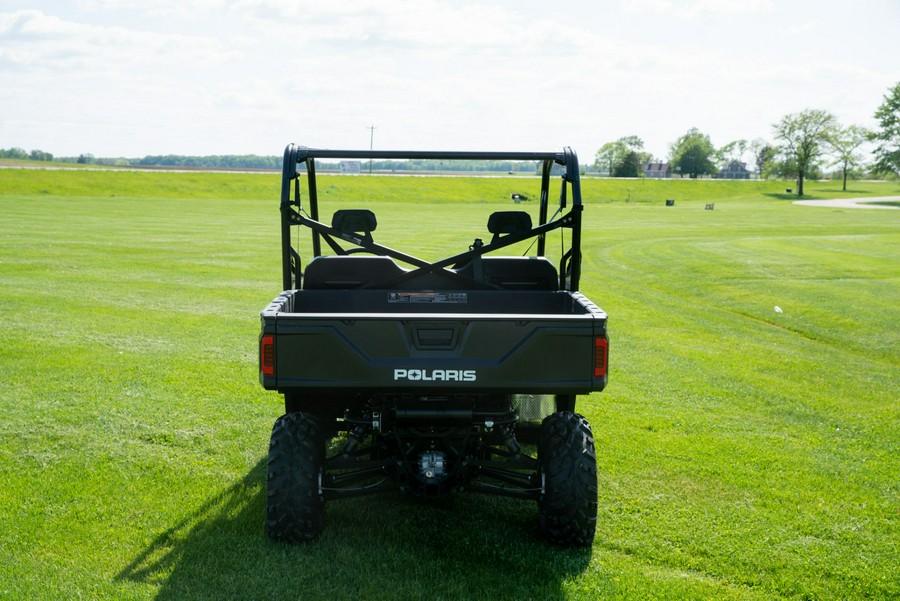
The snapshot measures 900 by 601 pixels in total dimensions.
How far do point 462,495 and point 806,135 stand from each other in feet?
352

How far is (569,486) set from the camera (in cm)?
461

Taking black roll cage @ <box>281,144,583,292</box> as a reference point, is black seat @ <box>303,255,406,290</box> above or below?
below

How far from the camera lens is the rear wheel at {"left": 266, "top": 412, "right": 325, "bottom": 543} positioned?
4.59m

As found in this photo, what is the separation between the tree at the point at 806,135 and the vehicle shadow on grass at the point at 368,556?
105066 mm

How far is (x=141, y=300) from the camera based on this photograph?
13758 mm

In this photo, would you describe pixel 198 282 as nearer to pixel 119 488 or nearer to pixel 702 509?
pixel 119 488

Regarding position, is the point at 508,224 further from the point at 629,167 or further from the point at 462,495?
the point at 629,167

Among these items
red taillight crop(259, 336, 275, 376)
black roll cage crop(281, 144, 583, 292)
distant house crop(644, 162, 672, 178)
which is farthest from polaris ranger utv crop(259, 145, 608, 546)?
distant house crop(644, 162, 672, 178)

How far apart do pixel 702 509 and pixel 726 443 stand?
5.23 feet

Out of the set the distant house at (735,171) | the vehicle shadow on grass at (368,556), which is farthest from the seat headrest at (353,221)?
the distant house at (735,171)

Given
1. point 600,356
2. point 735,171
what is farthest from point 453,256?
point 735,171

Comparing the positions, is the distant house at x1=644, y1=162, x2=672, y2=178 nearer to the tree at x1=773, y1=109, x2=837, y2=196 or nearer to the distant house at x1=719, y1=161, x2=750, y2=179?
the distant house at x1=719, y1=161, x2=750, y2=179

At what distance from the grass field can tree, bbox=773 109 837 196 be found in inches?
3714

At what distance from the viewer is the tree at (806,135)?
102 metres
